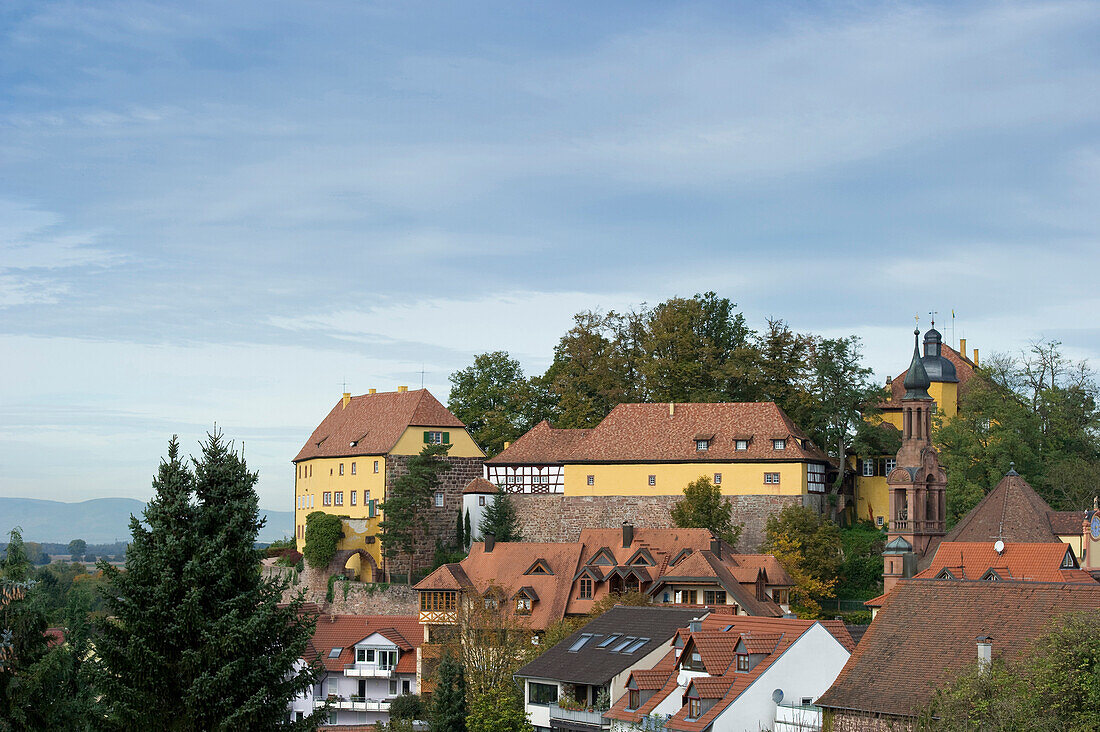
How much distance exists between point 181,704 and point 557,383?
55.7m

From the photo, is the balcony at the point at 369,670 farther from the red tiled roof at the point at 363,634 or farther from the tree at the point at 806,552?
the tree at the point at 806,552

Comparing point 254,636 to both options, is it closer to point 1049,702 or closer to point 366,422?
point 1049,702

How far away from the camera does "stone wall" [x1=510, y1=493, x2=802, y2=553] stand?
67250mm

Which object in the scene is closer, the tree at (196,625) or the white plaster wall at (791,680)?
the tree at (196,625)

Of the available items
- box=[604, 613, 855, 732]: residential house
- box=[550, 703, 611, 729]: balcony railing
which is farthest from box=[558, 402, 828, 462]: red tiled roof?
box=[604, 613, 855, 732]: residential house

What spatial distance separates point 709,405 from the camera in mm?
71125

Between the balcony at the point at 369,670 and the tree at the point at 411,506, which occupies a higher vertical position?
the tree at the point at 411,506

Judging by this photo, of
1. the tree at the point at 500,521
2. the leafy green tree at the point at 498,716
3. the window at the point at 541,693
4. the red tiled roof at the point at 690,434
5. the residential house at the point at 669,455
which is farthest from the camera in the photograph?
the tree at the point at 500,521

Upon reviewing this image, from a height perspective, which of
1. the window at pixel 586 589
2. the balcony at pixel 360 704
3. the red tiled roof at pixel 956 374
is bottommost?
the balcony at pixel 360 704

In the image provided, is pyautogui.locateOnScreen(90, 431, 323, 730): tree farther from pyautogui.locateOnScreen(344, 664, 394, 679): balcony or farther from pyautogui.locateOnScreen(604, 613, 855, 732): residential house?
pyautogui.locateOnScreen(344, 664, 394, 679): balcony

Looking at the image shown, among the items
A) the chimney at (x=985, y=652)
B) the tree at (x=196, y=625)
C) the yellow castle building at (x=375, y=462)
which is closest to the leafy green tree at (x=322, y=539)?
the yellow castle building at (x=375, y=462)

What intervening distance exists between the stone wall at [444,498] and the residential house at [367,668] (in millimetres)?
4442

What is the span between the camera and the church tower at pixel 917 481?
64.2m

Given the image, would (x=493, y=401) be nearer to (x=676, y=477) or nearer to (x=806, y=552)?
(x=676, y=477)
